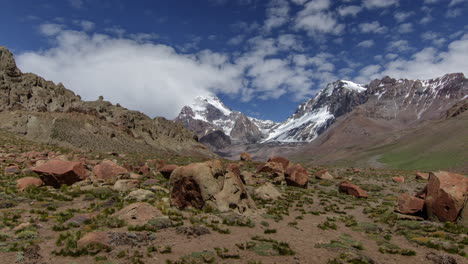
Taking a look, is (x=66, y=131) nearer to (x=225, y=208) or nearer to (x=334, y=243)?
(x=225, y=208)

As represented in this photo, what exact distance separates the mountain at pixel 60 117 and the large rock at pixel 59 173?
71.8 m

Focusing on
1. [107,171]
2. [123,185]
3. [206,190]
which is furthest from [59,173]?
[206,190]

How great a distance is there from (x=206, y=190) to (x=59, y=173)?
1796 cm

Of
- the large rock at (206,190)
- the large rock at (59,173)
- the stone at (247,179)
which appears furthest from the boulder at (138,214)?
the stone at (247,179)

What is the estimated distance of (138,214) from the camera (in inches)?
840

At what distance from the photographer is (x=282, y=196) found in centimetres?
3747

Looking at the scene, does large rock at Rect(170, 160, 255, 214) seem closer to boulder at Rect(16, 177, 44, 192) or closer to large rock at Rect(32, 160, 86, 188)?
large rock at Rect(32, 160, 86, 188)

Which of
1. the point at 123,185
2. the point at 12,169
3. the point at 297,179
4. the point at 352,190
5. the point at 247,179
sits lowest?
the point at 123,185

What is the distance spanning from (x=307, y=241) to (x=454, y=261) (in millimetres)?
8743

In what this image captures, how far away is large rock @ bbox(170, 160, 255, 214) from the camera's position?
2600cm

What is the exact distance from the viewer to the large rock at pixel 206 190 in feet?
85.3

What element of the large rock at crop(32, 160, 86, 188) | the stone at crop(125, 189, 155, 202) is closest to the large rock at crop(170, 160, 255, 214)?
the stone at crop(125, 189, 155, 202)

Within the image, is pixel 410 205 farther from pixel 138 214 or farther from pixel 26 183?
pixel 26 183

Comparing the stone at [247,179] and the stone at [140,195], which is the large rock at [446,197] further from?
the stone at [140,195]
